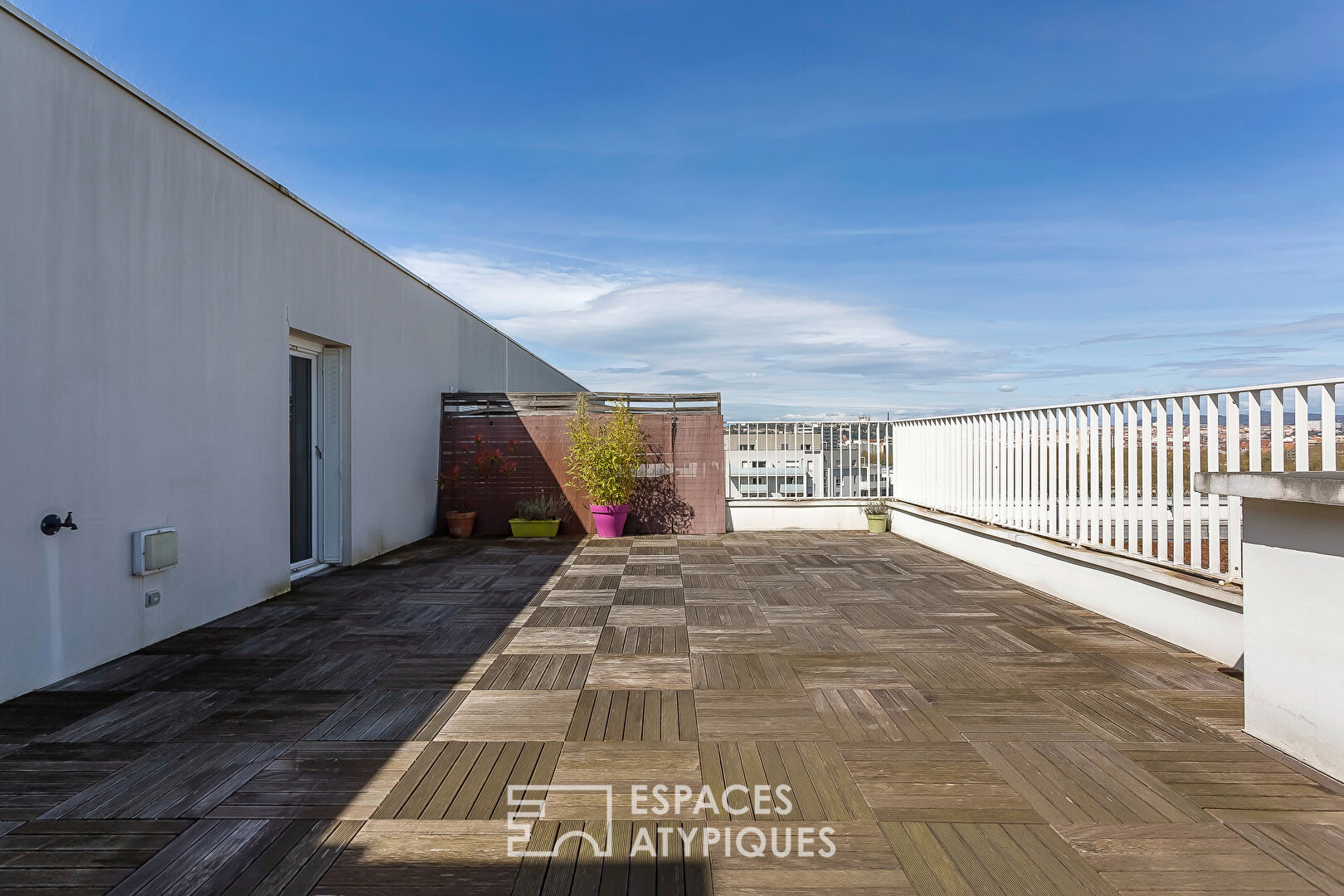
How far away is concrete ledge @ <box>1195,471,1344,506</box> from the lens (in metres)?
1.95

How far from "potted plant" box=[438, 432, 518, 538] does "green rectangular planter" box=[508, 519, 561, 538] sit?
1.88 ft

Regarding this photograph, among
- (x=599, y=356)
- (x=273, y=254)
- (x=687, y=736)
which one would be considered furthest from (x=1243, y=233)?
(x=599, y=356)

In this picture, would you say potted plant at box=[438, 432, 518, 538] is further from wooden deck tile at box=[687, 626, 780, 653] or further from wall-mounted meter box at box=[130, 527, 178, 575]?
wooden deck tile at box=[687, 626, 780, 653]

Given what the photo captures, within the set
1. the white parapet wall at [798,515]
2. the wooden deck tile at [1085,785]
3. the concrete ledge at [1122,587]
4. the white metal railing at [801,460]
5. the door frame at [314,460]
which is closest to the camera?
the wooden deck tile at [1085,785]

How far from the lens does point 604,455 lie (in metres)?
8.02

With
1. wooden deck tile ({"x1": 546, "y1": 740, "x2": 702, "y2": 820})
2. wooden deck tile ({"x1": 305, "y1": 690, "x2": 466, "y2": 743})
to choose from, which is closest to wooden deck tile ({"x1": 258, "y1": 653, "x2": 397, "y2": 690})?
wooden deck tile ({"x1": 305, "y1": 690, "x2": 466, "y2": 743})

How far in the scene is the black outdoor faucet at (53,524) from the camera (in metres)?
2.90

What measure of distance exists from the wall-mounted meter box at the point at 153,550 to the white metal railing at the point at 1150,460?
18.4ft

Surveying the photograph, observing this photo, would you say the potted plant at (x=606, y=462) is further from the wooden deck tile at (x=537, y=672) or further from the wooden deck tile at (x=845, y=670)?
the wooden deck tile at (x=845, y=670)

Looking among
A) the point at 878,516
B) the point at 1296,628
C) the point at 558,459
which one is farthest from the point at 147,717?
the point at 878,516

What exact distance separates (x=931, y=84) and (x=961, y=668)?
25.8 feet

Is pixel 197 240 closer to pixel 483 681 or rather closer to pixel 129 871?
pixel 483 681

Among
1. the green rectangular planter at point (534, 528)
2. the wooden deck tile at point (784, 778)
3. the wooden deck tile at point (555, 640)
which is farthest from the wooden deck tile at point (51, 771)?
the green rectangular planter at point (534, 528)

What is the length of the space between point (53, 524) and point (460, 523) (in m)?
5.03
